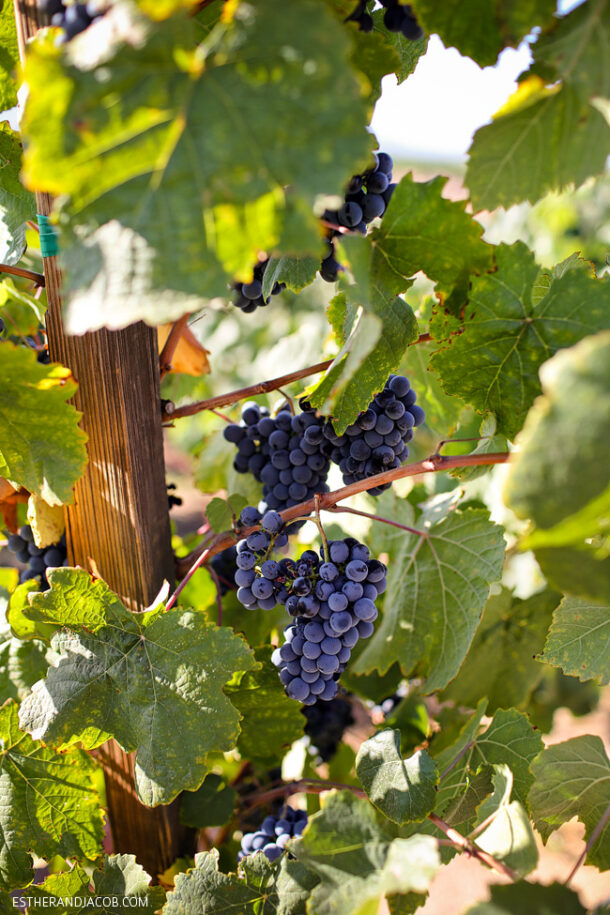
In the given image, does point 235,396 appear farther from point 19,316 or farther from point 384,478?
point 19,316

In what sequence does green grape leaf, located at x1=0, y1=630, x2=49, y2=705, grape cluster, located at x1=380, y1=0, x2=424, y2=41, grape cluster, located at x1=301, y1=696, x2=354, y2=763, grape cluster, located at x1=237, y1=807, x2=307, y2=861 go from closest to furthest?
1. grape cluster, located at x1=380, y1=0, x2=424, y2=41
2. green grape leaf, located at x1=0, y1=630, x2=49, y2=705
3. grape cluster, located at x1=237, y1=807, x2=307, y2=861
4. grape cluster, located at x1=301, y1=696, x2=354, y2=763

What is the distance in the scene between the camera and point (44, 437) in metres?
0.91

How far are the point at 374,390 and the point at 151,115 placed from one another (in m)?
0.47

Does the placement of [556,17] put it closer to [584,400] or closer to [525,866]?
[584,400]

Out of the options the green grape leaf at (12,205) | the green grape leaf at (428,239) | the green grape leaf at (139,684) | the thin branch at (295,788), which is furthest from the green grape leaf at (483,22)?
the thin branch at (295,788)

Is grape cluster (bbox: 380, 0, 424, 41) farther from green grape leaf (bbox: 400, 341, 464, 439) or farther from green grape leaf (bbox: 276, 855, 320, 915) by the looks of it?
green grape leaf (bbox: 276, 855, 320, 915)

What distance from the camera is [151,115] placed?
59 cm

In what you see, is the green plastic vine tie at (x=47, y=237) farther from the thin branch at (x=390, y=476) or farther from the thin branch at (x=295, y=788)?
the thin branch at (x=295, y=788)

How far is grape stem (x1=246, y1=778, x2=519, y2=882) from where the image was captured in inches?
33.6

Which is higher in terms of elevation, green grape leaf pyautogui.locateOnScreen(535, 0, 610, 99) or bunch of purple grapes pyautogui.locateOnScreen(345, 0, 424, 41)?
bunch of purple grapes pyautogui.locateOnScreen(345, 0, 424, 41)

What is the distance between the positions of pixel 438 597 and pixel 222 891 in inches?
23.5

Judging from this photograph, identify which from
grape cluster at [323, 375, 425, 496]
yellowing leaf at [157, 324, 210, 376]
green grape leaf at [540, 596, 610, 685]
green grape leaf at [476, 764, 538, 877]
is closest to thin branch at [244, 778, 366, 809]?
green grape leaf at [476, 764, 538, 877]

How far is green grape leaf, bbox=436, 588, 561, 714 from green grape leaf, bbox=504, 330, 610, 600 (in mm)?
944

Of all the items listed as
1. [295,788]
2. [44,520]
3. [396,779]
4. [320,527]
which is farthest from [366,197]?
[295,788]
